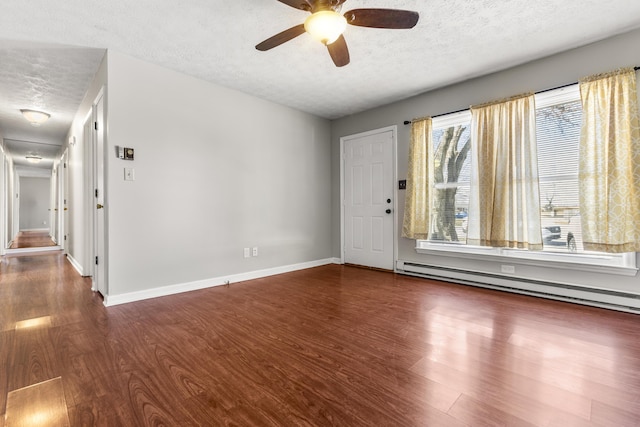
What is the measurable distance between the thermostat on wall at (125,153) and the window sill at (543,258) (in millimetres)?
3733

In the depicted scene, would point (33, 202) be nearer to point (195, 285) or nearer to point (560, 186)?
point (195, 285)

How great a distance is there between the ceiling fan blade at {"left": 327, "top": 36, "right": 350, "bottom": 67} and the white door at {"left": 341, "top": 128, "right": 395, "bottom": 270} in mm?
2151

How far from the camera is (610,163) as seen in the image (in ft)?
8.64

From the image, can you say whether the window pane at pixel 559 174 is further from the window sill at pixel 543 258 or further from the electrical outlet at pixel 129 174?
the electrical outlet at pixel 129 174

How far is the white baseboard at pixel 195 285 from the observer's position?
2943mm

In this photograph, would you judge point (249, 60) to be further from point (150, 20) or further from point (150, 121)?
point (150, 121)

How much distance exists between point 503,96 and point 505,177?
96 cm

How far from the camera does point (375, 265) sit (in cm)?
469

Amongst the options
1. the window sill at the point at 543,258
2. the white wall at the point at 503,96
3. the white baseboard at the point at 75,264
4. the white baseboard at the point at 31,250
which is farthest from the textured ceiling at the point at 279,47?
the white baseboard at the point at 31,250

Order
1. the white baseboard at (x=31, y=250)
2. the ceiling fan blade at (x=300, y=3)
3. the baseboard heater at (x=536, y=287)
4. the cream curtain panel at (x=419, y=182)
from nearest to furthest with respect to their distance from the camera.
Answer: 1. the ceiling fan blade at (x=300, y=3)
2. the baseboard heater at (x=536, y=287)
3. the cream curtain panel at (x=419, y=182)
4. the white baseboard at (x=31, y=250)


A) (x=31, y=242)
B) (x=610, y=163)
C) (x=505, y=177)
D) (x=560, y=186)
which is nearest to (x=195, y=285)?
(x=505, y=177)

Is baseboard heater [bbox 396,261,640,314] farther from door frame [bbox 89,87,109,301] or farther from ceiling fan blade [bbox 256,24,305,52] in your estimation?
door frame [bbox 89,87,109,301]

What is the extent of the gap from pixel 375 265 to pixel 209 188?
277cm

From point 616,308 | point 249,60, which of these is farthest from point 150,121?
point 616,308
